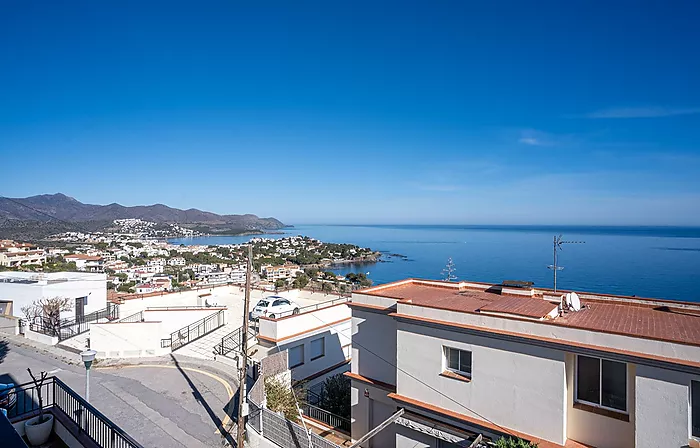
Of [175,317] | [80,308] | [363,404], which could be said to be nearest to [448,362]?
[363,404]

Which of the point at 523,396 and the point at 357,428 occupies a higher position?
the point at 523,396

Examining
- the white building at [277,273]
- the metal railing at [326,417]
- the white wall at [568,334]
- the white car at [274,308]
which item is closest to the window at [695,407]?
the white wall at [568,334]

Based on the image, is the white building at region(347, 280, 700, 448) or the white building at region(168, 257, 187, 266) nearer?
the white building at region(347, 280, 700, 448)

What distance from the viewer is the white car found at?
2240cm

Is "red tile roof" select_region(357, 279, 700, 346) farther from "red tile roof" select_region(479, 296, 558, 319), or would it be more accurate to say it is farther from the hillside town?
the hillside town

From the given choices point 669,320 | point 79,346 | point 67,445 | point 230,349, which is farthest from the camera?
point 79,346

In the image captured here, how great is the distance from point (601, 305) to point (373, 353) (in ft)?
24.8

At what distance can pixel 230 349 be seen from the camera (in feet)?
62.0

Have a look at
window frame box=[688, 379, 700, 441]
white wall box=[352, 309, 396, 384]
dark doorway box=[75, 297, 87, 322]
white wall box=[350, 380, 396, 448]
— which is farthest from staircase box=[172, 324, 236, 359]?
window frame box=[688, 379, 700, 441]

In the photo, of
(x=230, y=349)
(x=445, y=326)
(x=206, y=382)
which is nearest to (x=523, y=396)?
(x=445, y=326)

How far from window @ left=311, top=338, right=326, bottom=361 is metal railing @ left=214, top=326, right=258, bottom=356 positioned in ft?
9.27

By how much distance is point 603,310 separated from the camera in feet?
39.7

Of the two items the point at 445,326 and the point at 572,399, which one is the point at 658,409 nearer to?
the point at 572,399

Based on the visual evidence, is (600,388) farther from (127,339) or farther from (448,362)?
(127,339)
